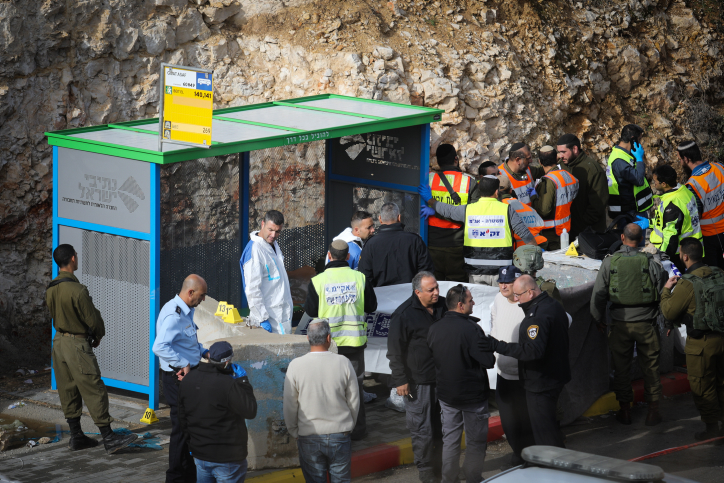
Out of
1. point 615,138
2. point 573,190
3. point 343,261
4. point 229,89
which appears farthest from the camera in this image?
point 615,138

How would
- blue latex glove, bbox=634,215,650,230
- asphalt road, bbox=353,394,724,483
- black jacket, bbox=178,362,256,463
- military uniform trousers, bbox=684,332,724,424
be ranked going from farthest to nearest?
blue latex glove, bbox=634,215,650,230
military uniform trousers, bbox=684,332,724,424
asphalt road, bbox=353,394,724,483
black jacket, bbox=178,362,256,463

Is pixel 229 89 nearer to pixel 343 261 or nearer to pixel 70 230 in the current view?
pixel 70 230

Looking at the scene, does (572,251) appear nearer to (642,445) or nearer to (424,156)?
(424,156)

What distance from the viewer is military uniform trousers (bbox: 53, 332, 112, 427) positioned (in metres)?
7.22

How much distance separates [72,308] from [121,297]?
102cm

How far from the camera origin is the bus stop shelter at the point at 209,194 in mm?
7949

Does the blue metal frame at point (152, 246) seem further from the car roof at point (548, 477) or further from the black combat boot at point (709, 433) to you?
the black combat boot at point (709, 433)

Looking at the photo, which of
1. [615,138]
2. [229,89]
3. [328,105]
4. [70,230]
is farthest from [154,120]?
[615,138]

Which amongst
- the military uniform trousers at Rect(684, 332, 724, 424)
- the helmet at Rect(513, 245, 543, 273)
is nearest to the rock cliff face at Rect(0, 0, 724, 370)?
the helmet at Rect(513, 245, 543, 273)

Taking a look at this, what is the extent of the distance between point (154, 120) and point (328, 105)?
8.28ft

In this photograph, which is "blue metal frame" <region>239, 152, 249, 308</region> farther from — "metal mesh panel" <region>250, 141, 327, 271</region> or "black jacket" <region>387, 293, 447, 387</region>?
"black jacket" <region>387, 293, 447, 387</region>

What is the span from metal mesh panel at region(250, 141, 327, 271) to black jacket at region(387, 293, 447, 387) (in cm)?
444

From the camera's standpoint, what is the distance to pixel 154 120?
9.32m

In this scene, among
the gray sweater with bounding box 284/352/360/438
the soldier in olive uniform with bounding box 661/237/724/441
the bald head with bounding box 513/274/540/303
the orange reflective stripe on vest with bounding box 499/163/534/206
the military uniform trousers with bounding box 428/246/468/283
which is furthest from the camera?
the orange reflective stripe on vest with bounding box 499/163/534/206
